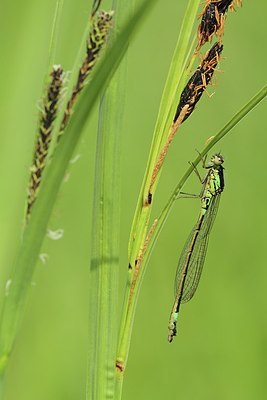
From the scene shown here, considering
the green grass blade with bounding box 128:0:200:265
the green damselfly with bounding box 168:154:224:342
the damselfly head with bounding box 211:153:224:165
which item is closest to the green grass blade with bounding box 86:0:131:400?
the green grass blade with bounding box 128:0:200:265

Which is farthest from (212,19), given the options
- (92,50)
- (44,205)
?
(44,205)

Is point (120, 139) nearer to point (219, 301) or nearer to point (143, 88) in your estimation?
point (219, 301)

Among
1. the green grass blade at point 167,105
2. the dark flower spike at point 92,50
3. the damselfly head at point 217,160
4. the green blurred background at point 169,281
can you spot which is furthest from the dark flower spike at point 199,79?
the damselfly head at point 217,160

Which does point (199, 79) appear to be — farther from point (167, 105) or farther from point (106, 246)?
point (106, 246)

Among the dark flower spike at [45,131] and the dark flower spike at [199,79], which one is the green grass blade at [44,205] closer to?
the dark flower spike at [45,131]

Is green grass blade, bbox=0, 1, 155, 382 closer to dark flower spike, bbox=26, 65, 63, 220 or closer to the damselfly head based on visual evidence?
dark flower spike, bbox=26, 65, 63, 220

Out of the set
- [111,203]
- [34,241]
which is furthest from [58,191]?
[111,203]

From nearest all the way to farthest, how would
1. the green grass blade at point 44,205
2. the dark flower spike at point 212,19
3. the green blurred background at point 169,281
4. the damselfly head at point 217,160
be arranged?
the green grass blade at point 44,205 < the dark flower spike at point 212,19 < the green blurred background at point 169,281 < the damselfly head at point 217,160
